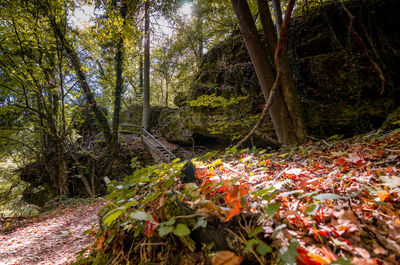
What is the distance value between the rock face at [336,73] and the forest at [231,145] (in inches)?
1.2

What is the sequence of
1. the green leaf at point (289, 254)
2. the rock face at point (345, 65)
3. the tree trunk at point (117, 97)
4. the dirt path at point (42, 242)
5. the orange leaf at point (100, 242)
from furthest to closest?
1. the tree trunk at point (117, 97)
2. the rock face at point (345, 65)
3. the dirt path at point (42, 242)
4. the orange leaf at point (100, 242)
5. the green leaf at point (289, 254)

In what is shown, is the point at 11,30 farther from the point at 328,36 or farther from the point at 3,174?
the point at 328,36

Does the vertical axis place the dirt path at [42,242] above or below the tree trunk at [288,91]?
below

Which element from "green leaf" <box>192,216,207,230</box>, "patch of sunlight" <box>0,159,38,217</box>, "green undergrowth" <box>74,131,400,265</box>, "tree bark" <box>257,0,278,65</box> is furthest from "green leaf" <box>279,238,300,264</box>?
"patch of sunlight" <box>0,159,38,217</box>

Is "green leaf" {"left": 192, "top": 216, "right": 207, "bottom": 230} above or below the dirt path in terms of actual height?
above

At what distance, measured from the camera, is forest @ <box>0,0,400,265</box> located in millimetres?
877

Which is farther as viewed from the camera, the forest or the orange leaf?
the orange leaf

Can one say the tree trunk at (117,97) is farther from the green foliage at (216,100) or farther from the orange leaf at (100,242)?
the orange leaf at (100,242)

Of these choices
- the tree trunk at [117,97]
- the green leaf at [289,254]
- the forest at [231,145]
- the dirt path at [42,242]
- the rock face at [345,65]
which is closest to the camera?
the green leaf at [289,254]

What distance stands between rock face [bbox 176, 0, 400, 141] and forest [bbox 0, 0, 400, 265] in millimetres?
32

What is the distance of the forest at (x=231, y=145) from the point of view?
88 cm

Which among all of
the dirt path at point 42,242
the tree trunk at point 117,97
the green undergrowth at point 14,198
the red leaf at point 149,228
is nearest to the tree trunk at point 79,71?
the tree trunk at point 117,97

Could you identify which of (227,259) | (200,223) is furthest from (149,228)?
(227,259)

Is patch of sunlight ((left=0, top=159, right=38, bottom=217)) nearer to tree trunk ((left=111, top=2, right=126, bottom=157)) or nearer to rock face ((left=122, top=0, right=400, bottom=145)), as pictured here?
tree trunk ((left=111, top=2, right=126, bottom=157))
